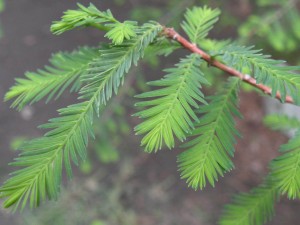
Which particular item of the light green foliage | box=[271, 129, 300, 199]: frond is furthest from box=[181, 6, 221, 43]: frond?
the light green foliage

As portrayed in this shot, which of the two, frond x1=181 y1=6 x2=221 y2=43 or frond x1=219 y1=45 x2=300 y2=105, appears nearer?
frond x1=219 y1=45 x2=300 y2=105

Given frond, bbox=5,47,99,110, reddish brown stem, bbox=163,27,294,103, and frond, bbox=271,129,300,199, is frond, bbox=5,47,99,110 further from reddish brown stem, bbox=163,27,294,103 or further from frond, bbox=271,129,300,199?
frond, bbox=271,129,300,199

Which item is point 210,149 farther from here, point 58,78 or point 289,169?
point 58,78

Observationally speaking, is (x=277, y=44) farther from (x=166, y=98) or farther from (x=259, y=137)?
(x=259, y=137)

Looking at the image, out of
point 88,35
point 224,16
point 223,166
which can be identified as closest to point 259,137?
point 224,16

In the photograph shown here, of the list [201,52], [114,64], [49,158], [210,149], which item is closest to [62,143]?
[49,158]

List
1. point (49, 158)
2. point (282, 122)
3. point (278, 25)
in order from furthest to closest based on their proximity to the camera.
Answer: point (278, 25) → point (282, 122) → point (49, 158)

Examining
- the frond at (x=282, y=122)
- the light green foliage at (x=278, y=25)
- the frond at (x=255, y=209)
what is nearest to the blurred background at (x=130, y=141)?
the light green foliage at (x=278, y=25)
